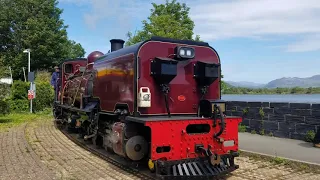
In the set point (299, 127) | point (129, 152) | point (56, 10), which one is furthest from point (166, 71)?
point (56, 10)

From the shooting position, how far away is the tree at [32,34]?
3819 cm

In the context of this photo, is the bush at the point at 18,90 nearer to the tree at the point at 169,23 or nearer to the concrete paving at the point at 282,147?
the tree at the point at 169,23

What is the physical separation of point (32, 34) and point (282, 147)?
37283mm

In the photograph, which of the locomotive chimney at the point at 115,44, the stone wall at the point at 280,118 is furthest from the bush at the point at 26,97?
the stone wall at the point at 280,118

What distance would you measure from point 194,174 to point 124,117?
2014mm

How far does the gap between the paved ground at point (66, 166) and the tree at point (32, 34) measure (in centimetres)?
3106

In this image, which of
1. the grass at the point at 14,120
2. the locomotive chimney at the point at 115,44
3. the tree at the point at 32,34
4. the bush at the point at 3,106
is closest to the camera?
the locomotive chimney at the point at 115,44

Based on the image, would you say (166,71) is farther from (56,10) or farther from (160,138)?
(56,10)

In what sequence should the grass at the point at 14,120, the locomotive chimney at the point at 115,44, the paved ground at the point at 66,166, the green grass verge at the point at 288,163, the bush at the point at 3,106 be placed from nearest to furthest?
the paved ground at the point at 66,166, the green grass verge at the point at 288,163, the locomotive chimney at the point at 115,44, the grass at the point at 14,120, the bush at the point at 3,106

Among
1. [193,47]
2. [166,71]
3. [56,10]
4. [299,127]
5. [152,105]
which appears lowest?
[299,127]

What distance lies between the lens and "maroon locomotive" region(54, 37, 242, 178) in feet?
18.5

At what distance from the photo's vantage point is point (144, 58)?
6258mm

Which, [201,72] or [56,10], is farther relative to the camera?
[56,10]

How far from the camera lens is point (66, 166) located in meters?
6.90
